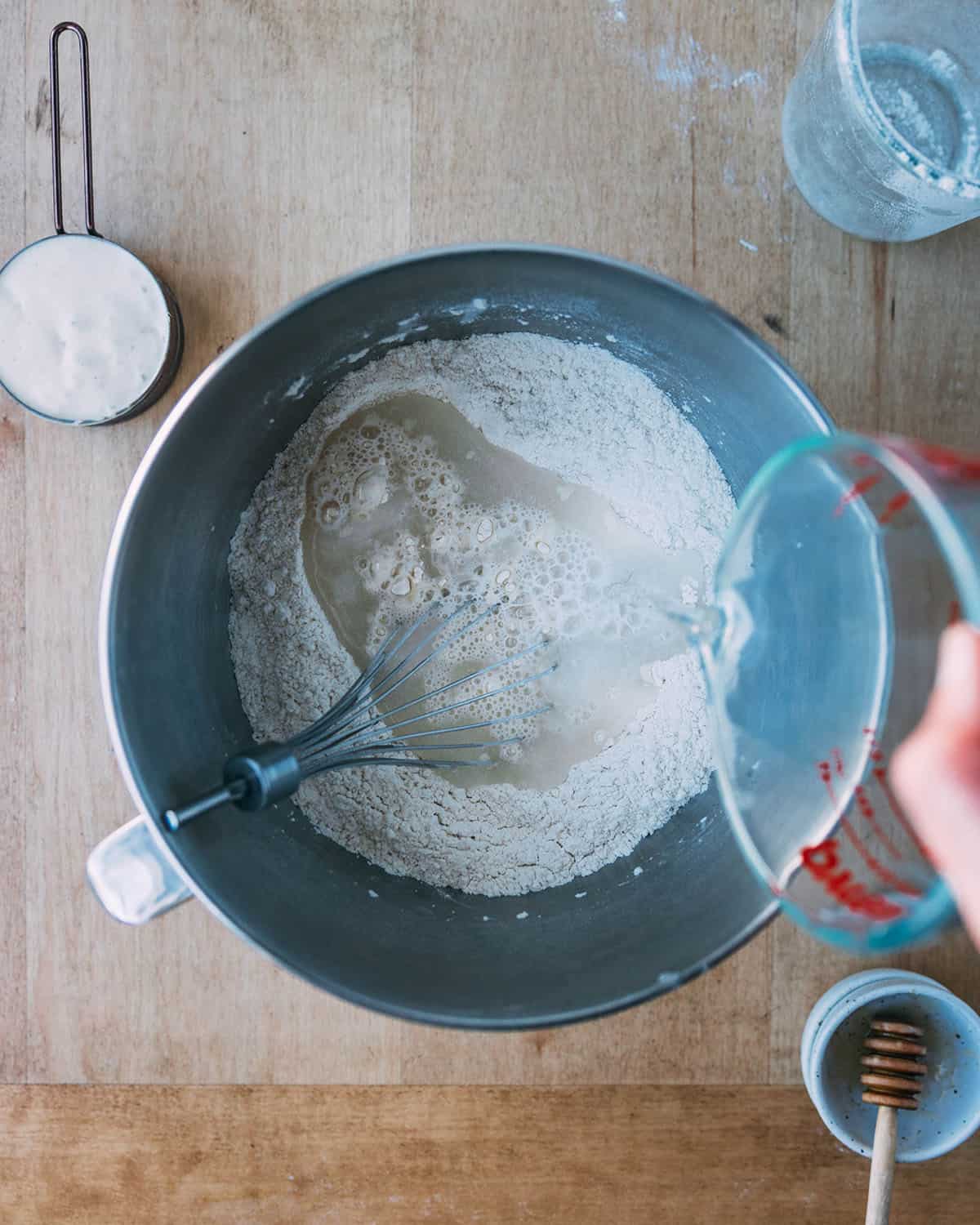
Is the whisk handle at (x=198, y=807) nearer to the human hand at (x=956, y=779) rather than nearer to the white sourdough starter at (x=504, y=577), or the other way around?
the white sourdough starter at (x=504, y=577)

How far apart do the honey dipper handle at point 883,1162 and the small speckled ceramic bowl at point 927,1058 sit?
0.05 feet

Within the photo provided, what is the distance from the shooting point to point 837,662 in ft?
1.57

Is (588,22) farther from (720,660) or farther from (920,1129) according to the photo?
(920,1129)

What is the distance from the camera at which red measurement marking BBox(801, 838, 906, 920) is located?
1.33 ft

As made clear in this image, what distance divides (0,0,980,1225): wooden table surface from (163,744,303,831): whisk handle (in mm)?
162

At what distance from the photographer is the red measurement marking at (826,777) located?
1.45 ft

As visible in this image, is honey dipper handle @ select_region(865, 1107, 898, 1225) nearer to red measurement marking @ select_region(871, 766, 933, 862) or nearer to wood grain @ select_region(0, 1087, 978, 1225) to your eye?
wood grain @ select_region(0, 1087, 978, 1225)

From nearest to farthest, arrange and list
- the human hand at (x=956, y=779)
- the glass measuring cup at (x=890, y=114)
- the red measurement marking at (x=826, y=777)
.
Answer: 1. the human hand at (x=956, y=779)
2. the red measurement marking at (x=826, y=777)
3. the glass measuring cup at (x=890, y=114)

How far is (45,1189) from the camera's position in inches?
26.0

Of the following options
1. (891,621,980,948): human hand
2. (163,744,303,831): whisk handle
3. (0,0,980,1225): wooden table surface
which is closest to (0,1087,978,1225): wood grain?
(0,0,980,1225): wooden table surface

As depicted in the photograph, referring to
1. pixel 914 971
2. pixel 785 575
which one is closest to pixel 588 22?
pixel 785 575

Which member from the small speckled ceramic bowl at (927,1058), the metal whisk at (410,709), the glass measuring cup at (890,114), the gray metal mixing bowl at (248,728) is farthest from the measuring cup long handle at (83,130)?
the small speckled ceramic bowl at (927,1058)

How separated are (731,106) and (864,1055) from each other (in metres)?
0.60

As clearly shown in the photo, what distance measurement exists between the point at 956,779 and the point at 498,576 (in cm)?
37
